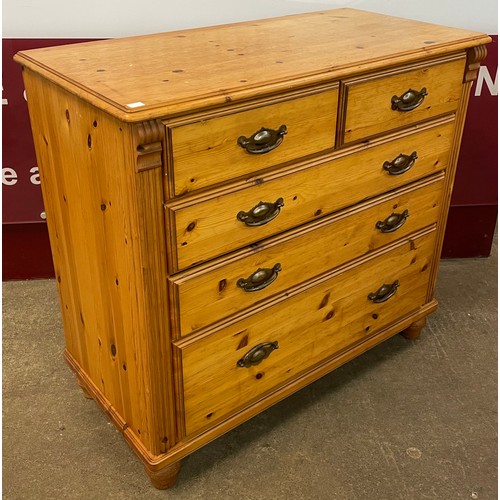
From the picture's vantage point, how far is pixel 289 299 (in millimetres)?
1648

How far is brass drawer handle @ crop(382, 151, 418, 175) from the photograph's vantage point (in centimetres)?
171

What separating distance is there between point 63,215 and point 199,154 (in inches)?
19.5

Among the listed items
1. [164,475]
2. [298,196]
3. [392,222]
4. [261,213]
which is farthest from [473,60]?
[164,475]

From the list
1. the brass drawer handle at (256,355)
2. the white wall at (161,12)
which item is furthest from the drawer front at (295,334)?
the white wall at (161,12)

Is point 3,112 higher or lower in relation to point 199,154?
lower

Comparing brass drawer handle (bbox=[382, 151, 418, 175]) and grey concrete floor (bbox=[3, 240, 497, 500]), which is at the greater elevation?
brass drawer handle (bbox=[382, 151, 418, 175])

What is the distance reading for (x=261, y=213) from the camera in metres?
1.45

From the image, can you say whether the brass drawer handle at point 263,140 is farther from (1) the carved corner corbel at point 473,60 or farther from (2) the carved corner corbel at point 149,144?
(1) the carved corner corbel at point 473,60

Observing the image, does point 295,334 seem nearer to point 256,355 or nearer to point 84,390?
point 256,355

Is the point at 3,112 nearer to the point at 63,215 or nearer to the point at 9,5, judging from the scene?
the point at 9,5

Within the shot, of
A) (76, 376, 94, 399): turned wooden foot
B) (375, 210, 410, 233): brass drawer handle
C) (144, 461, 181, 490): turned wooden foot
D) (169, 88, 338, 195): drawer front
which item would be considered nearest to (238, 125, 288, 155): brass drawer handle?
(169, 88, 338, 195): drawer front

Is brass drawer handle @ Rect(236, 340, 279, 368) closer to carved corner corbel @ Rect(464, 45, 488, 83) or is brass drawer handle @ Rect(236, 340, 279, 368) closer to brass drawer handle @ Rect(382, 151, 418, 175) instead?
brass drawer handle @ Rect(382, 151, 418, 175)

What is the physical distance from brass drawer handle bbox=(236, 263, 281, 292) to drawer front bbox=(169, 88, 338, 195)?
10.7 inches

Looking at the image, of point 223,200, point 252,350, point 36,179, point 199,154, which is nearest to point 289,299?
point 252,350
